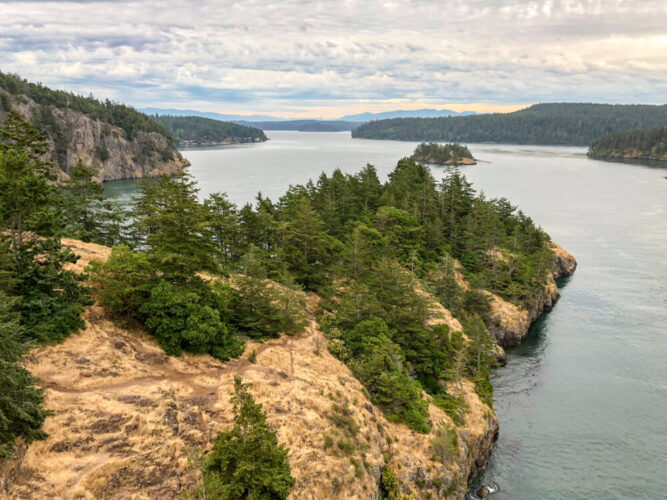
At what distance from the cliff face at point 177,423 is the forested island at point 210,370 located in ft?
0.27

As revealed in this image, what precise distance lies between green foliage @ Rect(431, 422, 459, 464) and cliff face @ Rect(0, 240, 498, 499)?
0.42 meters

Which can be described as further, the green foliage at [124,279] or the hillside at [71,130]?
the hillside at [71,130]

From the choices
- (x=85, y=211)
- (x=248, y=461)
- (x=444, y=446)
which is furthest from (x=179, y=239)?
(x=85, y=211)

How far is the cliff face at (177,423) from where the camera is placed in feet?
64.2

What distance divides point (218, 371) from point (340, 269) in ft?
83.9

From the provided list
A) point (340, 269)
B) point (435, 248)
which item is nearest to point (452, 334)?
point (340, 269)

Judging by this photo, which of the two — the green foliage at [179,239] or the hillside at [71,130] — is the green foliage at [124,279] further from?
the hillside at [71,130]

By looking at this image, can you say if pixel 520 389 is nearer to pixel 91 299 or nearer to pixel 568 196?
pixel 91 299

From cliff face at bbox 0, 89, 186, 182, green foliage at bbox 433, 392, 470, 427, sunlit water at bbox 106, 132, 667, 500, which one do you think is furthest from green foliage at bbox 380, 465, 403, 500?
cliff face at bbox 0, 89, 186, 182

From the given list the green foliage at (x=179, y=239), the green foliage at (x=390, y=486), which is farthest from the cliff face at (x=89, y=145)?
the green foliage at (x=390, y=486)

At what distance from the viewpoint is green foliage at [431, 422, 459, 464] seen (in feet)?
100

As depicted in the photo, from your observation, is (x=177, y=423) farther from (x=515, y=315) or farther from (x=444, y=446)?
(x=515, y=315)

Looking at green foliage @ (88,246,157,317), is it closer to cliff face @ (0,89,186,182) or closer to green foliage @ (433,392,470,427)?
green foliage @ (433,392,470,427)

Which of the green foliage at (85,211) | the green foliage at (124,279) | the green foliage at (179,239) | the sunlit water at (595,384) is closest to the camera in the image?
the green foliage at (124,279)
